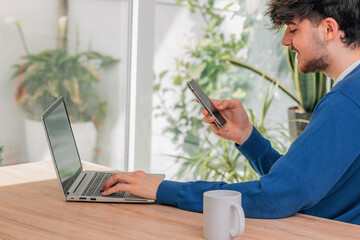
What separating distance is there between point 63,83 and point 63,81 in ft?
0.04

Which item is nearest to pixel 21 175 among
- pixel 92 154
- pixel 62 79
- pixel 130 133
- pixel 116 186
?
pixel 116 186

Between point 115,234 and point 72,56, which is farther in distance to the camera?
point 72,56

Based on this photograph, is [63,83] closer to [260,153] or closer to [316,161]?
[260,153]

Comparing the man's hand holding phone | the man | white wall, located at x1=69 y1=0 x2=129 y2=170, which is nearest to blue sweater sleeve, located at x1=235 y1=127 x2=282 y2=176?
the man's hand holding phone

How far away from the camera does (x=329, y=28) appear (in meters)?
1.42

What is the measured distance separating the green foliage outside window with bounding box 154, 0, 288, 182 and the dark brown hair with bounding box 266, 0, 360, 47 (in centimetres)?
216

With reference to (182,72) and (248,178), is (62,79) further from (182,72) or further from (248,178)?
(248,178)

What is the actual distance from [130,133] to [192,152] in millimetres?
478

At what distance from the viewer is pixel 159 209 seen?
142 cm

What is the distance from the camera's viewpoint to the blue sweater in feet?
4.01

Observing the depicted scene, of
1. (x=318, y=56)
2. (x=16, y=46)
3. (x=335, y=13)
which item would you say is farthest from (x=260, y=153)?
(x=16, y=46)

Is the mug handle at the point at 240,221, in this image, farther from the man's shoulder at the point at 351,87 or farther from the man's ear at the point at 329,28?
the man's ear at the point at 329,28

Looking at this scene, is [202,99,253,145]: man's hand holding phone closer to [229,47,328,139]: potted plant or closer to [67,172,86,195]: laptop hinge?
[67,172,86,195]: laptop hinge

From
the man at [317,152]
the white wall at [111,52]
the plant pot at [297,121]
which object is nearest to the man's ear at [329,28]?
the man at [317,152]
